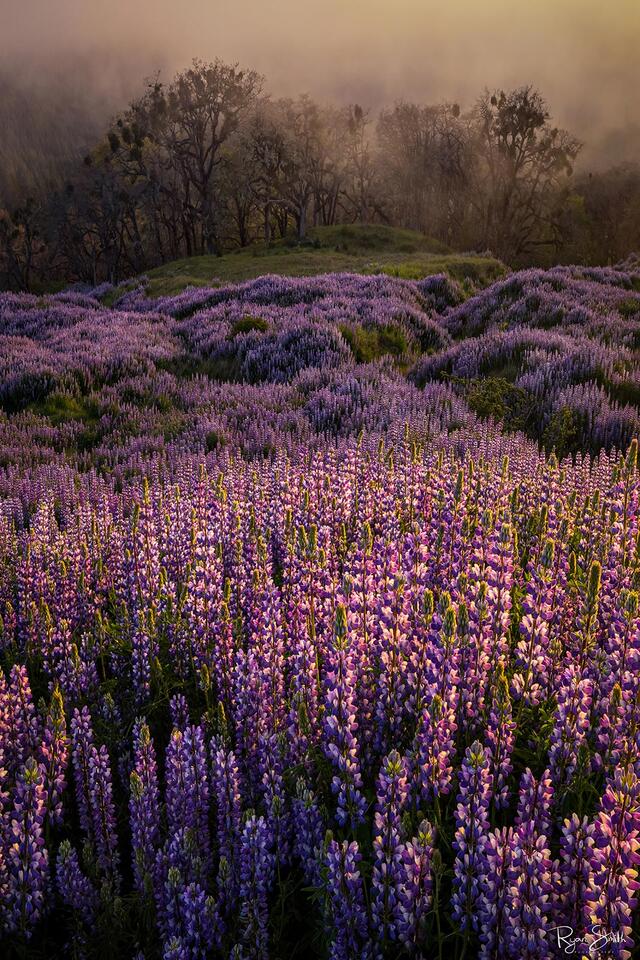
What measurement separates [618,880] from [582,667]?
1087 millimetres

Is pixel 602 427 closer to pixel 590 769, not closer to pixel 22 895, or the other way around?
pixel 590 769

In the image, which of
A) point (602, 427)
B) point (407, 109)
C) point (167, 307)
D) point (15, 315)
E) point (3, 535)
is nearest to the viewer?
point (3, 535)

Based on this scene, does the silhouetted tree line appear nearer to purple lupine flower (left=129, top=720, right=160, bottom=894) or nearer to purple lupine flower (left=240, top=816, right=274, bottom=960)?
purple lupine flower (left=129, top=720, right=160, bottom=894)

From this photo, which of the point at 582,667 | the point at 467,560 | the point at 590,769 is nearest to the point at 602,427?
the point at 467,560

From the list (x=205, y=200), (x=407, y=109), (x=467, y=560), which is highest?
(x=407, y=109)

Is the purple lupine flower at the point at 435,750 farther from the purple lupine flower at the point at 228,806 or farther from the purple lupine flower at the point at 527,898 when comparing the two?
the purple lupine flower at the point at 228,806

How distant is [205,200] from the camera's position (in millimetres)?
46375

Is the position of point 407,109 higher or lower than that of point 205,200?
higher

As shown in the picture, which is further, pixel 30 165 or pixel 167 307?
pixel 30 165

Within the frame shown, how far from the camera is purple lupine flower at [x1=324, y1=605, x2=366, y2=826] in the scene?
6.21 feet

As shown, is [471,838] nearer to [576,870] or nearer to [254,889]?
[576,870]

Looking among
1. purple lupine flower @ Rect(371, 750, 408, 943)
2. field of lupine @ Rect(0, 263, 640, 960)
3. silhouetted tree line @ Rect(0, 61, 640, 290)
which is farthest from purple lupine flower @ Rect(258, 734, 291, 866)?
silhouetted tree line @ Rect(0, 61, 640, 290)

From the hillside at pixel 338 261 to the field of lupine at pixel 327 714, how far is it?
20.6m

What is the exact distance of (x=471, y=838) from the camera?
1.64 meters
